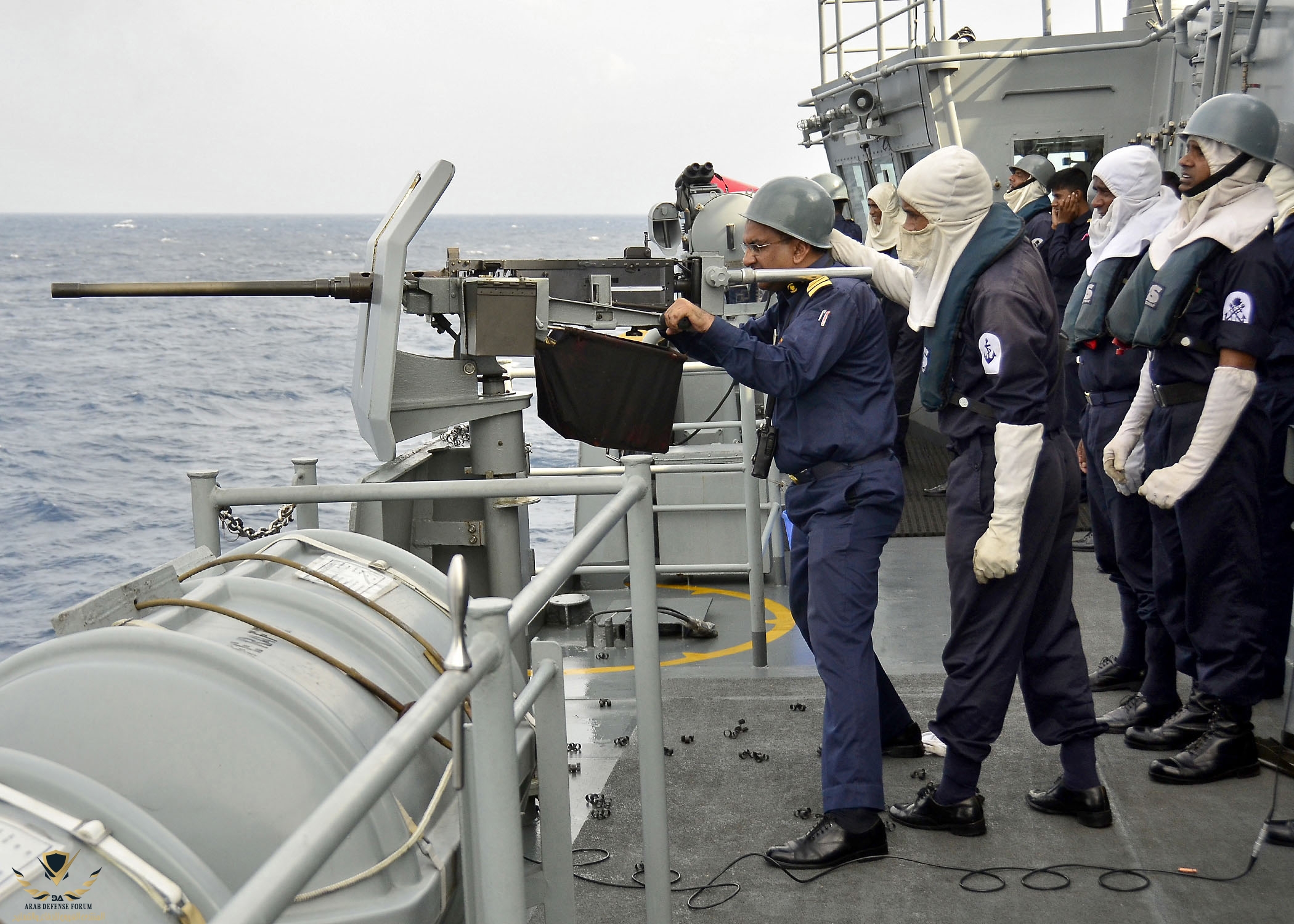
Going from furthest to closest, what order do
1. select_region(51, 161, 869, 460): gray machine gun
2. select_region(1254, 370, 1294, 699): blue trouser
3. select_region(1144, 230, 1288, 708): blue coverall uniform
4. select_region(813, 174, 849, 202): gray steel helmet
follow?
select_region(813, 174, 849, 202): gray steel helmet < select_region(1254, 370, 1294, 699): blue trouser < select_region(51, 161, 869, 460): gray machine gun < select_region(1144, 230, 1288, 708): blue coverall uniform

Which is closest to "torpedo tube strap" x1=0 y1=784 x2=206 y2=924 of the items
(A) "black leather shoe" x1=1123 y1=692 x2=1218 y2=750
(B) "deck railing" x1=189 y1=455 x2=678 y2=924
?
(B) "deck railing" x1=189 y1=455 x2=678 y2=924

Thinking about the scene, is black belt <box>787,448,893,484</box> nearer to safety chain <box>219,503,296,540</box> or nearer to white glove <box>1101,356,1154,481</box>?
white glove <box>1101,356,1154,481</box>

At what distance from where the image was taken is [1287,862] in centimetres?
340

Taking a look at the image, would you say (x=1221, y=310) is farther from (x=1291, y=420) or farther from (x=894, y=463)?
(x=894, y=463)

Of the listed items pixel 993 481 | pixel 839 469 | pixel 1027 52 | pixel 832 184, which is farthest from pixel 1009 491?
pixel 1027 52

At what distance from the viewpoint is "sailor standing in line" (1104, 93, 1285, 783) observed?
3.79 metres

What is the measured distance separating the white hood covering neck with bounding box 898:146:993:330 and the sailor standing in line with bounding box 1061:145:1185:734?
1178 mm

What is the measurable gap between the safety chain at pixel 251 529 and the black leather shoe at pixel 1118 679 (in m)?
3.12

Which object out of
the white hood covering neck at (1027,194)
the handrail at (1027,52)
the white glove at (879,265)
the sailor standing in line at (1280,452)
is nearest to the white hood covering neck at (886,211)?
the white hood covering neck at (1027,194)

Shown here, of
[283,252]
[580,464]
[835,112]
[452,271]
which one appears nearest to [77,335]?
[835,112]

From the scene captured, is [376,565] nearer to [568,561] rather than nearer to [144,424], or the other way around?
[568,561]

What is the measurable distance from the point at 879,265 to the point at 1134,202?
4.10ft

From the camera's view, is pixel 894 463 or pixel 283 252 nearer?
pixel 894 463

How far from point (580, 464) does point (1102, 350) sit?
173 inches
